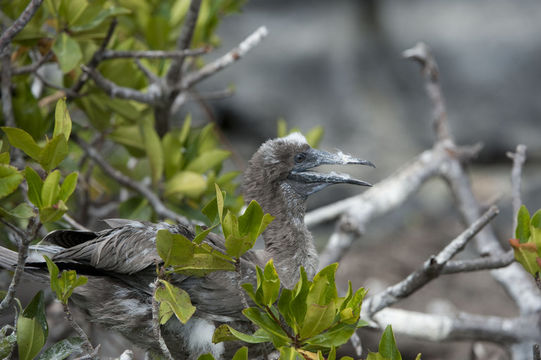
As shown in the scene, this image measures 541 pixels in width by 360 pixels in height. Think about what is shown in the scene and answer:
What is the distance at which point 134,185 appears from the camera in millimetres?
2592

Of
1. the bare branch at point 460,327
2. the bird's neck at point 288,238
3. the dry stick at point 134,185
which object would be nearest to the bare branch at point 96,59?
the dry stick at point 134,185

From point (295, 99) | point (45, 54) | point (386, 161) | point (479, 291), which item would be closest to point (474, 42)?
point (386, 161)

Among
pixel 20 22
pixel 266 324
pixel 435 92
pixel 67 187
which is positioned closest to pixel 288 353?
pixel 266 324

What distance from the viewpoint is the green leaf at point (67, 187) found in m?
1.45

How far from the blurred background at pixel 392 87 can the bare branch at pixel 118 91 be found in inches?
139

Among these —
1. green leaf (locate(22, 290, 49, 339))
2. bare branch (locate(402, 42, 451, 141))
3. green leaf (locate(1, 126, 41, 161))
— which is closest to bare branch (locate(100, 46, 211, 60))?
green leaf (locate(1, 126, 41, 161))

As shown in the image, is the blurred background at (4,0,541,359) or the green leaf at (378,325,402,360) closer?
the green leaf at (378,325,402,360)

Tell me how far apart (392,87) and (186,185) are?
4.23m

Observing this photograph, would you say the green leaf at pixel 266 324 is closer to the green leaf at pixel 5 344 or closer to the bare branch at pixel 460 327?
the green leaf at pixel 5 344

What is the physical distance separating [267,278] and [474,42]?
5275 millimetres

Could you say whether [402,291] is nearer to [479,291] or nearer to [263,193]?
[263,193]

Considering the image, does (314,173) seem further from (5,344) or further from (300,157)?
(5,344)

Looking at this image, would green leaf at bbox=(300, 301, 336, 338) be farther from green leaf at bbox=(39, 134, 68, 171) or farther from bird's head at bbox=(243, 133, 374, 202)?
bird's head at bbox=(243, 133, 374, 202)

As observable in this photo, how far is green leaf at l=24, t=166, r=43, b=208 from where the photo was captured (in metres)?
1.43
